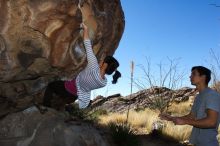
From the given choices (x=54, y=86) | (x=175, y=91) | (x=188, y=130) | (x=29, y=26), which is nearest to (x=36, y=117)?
(x=54, y=86)

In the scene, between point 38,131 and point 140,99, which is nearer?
point 38,131

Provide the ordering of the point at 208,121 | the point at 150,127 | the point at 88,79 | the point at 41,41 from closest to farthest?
the point at 208,121 < the point at 88,79 < the point at 41,41 < the point at 150,127

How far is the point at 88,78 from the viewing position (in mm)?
5809

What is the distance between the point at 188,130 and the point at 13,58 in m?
7.33

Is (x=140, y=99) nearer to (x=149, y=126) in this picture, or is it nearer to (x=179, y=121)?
(x=149, y=126)

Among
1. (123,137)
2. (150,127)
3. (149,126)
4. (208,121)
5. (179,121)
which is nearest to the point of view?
(208,121)

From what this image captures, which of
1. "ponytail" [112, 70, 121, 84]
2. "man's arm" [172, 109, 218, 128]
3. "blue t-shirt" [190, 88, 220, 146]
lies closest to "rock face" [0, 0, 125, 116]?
"ponytail" [112, 70, 121, 84]

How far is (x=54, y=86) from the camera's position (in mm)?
6355

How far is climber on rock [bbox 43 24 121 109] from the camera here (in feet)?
19.0

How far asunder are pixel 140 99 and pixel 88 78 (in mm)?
15435

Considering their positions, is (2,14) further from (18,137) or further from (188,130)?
(188,130)

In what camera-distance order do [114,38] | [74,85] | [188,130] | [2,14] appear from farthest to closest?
1. [188,130]
2. [114,38]
3. [74,85]
4. [2,14]

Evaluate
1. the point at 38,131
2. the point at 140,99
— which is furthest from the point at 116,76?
the point at 140,99

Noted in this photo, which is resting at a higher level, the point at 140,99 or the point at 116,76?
the point at 116,76
